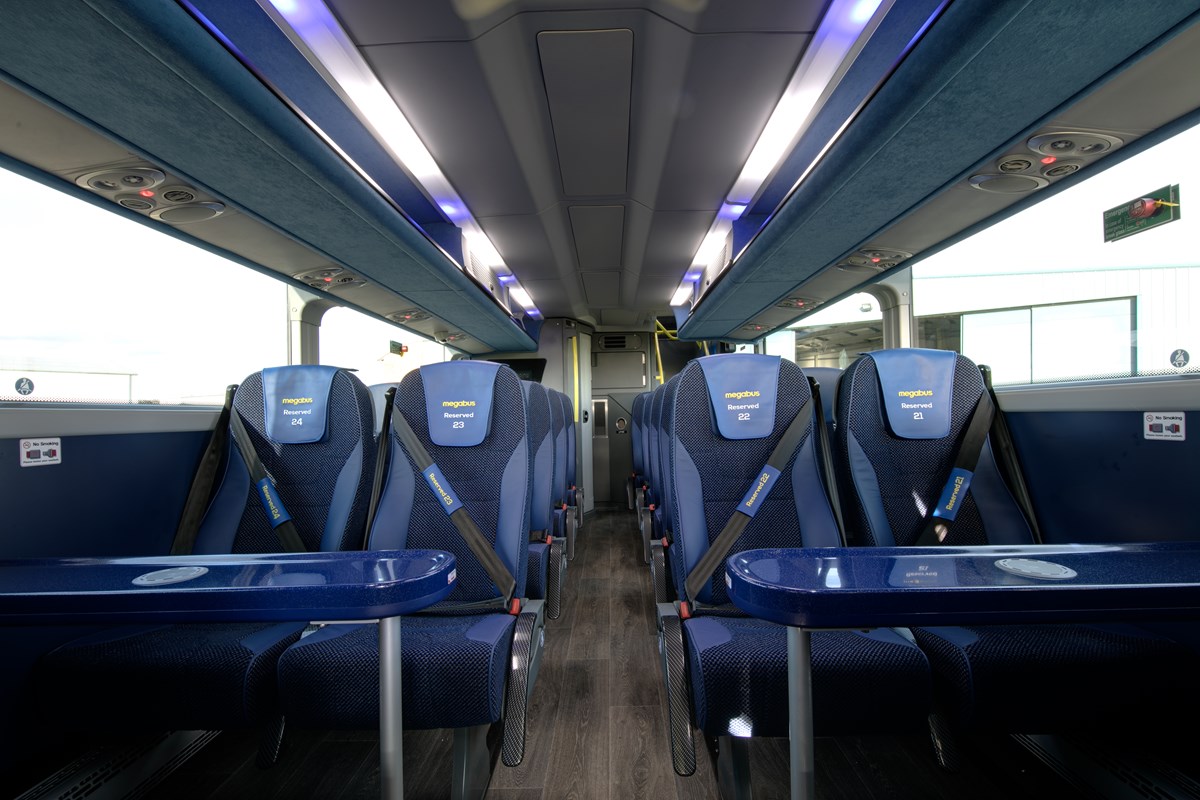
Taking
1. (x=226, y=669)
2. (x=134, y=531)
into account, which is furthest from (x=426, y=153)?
(x=226, y=669)

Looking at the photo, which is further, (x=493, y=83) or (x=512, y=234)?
(x=512, y=234)

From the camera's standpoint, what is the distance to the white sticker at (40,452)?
1.69m

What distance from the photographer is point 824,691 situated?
4.39 feet

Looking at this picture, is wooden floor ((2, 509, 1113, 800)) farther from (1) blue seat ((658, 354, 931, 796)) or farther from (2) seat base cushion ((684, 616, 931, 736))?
(2) seat base cushion ((684, 616, 931, 736))

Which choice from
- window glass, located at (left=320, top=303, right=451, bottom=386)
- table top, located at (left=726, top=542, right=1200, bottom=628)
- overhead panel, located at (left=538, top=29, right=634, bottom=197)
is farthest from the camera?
window glass, located at (left=320, top=303, right=451, bottom=386)

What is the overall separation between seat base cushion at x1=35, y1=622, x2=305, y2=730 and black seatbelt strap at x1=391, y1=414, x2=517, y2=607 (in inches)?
26.7

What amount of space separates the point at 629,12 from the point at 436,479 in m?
1.98

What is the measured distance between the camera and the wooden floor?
1.80m

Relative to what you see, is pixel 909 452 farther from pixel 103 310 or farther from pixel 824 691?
pixel 103 310

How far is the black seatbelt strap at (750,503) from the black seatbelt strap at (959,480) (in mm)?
630

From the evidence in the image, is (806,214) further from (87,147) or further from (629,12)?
(87,147)

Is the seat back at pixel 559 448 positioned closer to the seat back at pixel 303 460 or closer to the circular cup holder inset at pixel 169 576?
the seat back at pixel 303 460

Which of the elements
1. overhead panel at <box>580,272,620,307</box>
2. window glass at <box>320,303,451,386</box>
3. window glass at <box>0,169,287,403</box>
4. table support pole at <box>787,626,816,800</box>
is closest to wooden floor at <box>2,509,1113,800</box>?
table support pole at <box>787,626,816,800</box>

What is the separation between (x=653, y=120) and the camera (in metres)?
2.67
